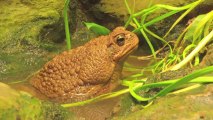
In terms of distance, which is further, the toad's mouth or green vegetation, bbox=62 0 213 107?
the toad's mouth

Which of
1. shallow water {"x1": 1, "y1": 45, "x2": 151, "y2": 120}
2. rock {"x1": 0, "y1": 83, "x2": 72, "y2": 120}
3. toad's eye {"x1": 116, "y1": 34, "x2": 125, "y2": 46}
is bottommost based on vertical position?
shallow water {"x1": 1, "y1": 45, "x2": 151, "y2": 120}

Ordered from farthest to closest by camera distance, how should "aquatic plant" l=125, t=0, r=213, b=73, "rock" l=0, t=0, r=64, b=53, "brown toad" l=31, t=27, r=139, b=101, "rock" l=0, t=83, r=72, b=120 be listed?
"rock" l=0, t=0, r=64, b=53 < "brown toad" l=31, t=27, r=139, b=101 < "aquatic plant" l=125, t=0, r=213, b=73 < "rock" l=0, t=83, r=72, b=120

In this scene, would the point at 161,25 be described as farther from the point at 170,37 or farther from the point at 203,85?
the point at 203,85

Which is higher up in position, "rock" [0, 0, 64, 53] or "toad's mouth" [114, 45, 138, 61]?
"rock" [0, 0, 64, 53]

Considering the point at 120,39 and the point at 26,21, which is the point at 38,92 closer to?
the point at 120,39

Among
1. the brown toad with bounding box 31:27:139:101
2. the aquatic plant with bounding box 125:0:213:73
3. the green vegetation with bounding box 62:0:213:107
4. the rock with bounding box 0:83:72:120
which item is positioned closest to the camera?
the rock with bounding box 0:83:72:120

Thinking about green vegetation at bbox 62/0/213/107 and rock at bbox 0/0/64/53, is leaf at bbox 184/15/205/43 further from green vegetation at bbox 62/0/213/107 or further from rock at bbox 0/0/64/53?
rock at bbox 0/0/64/53

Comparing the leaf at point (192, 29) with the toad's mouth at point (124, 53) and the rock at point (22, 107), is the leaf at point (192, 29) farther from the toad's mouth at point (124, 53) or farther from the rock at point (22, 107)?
the rock at point (22, 107)

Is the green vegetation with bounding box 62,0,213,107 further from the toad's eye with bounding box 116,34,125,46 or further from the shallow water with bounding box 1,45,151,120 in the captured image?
the toad's eye with bounding box 116,34,125,46

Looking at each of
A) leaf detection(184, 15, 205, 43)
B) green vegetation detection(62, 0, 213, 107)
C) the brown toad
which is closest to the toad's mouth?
the brown toad

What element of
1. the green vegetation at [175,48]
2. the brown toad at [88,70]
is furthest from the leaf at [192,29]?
the brown toad at [88,70]
